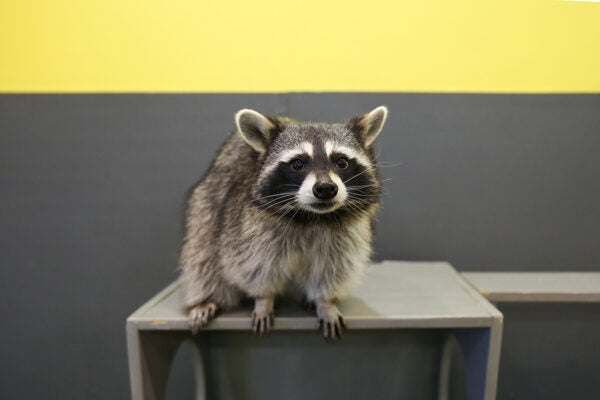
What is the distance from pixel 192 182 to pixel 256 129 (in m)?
0.56

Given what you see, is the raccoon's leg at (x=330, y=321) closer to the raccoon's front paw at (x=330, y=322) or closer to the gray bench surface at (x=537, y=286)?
the raccoon's front paw at (x=330, y=322)

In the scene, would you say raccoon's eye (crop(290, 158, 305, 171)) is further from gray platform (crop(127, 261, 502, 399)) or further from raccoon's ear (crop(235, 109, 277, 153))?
gray platform (crop(127, 261, 502, 399))

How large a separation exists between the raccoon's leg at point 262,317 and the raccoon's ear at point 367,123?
44cm

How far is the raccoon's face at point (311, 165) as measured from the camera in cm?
80

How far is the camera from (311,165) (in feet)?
2.67

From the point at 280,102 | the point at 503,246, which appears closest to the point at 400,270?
the point at 503,246

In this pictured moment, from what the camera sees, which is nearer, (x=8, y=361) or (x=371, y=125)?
(x=371, y=125)

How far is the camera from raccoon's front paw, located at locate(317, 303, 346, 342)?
0.89 meters

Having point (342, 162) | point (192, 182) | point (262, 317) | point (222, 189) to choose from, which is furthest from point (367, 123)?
point (192, 182)

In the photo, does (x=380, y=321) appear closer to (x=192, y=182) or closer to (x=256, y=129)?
(x=256, y=129)

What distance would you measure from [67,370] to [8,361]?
219mm

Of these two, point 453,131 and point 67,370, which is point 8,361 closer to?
point 67,370
